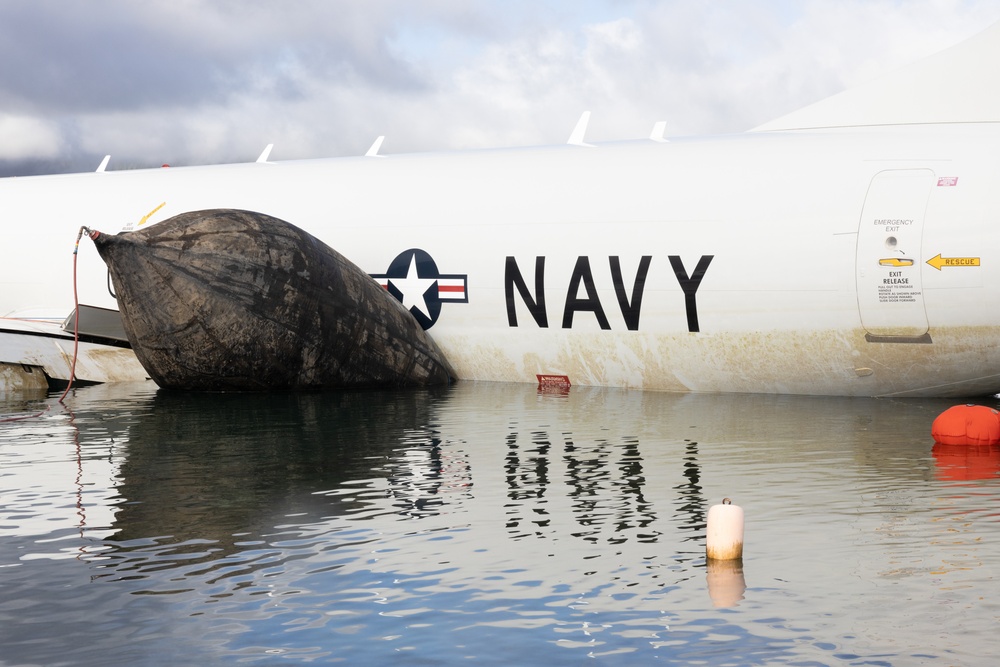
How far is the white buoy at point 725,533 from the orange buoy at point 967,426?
Answer: 251 inches

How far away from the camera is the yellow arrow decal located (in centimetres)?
1705

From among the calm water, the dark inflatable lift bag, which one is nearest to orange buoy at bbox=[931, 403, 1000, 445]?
the calm water

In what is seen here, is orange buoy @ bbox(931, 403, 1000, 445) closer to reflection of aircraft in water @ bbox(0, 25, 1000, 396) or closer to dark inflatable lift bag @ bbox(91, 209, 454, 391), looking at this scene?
reflection of aircraft in water @ bbox(0, 25, 1000, 396)

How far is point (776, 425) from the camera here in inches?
613

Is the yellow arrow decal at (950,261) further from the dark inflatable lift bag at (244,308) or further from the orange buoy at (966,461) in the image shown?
the dark inflatable lift bag at (244,308)

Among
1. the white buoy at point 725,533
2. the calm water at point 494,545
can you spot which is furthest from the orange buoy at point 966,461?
the white buoy at point 725,533

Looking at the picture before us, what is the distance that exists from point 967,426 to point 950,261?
4404 millimetres

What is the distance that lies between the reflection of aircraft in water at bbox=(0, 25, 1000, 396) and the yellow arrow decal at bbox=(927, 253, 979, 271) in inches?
0.7

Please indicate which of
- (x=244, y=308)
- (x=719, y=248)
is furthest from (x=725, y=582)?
(x=244, y=308)

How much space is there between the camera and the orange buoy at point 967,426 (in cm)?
1355

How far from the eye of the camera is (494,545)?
9.01 meters

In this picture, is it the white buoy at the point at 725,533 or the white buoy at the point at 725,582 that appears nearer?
the white buoy at the point at 725,582

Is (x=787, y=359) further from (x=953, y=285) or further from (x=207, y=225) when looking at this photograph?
(x=207, y=225)

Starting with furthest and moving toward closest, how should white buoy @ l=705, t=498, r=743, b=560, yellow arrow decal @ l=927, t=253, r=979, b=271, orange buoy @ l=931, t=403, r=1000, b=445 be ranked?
yellow arrow decal @ l=927, t=253, r=979, b=271 → orange buoy @ l=931, t=403, r=1000, b=445 → white buoy @ l=705, t=498, r=743, b=560
